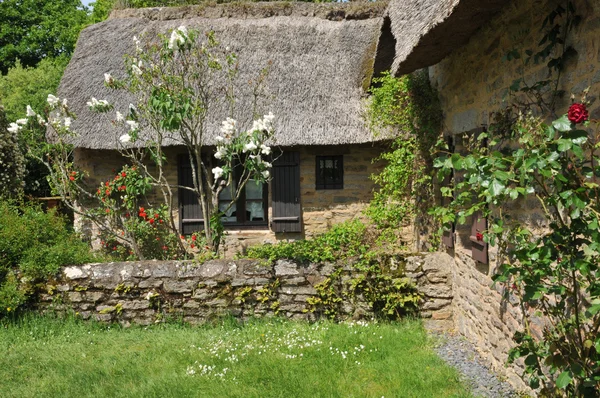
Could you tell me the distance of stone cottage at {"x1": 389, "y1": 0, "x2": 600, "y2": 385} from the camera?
262cm

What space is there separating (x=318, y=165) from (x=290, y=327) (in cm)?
368

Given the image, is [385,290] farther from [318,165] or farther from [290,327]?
[318,165]

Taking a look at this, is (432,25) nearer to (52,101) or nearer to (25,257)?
(52,101)

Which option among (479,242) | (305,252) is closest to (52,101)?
(305,252)

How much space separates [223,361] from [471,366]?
2061 mm

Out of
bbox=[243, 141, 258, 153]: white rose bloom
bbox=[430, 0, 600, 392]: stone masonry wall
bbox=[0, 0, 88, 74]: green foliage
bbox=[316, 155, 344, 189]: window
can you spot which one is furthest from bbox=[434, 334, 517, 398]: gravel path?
bbox=[0, 0, 88, 74]: green foliage

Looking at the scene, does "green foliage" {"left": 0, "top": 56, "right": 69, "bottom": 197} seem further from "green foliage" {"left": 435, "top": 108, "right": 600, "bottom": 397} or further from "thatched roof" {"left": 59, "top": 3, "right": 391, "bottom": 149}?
"green foliage" {"left": 435, "top": 108, "right": 600, "bottom": 397}

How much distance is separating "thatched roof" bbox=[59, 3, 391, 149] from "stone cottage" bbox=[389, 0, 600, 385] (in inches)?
91.3

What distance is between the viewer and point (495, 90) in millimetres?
3742

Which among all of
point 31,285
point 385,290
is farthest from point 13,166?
point 385,290

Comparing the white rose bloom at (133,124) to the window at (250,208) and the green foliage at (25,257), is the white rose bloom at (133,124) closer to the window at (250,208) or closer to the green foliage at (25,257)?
the green foliage at (25,257)

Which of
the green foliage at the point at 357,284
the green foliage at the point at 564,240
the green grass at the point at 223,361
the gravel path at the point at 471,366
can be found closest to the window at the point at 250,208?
the green foliage at the point at 357,284

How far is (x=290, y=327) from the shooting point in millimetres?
4809

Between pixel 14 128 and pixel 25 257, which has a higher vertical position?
pixel 14 128
